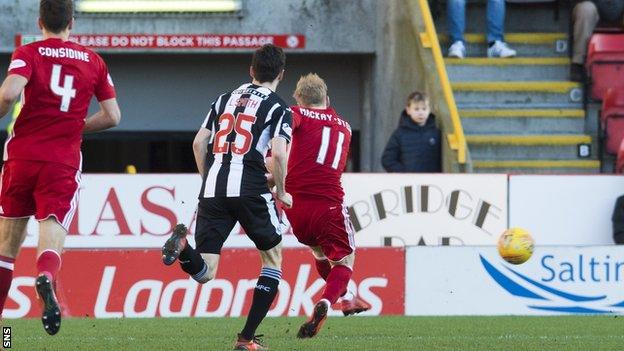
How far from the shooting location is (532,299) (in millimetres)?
12984

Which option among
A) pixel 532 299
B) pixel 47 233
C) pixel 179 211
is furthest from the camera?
pixel 179 211

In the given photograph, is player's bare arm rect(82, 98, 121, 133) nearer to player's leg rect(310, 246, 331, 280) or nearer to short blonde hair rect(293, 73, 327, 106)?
short blonde hair rect(293, 73, 327, 106)

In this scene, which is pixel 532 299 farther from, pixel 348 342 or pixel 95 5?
pixel 95 5

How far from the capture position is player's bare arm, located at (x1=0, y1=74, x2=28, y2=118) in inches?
299

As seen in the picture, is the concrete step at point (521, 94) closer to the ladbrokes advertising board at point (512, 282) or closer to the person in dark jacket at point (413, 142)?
the person in dark jacket at point (413, 142)

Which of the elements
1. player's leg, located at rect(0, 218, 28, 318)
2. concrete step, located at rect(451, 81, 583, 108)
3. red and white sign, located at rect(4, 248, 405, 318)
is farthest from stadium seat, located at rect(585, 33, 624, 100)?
player's leg, located at rect(0, 218, 28, 318)

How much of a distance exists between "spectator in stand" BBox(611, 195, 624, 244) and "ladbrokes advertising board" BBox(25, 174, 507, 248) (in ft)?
3.76

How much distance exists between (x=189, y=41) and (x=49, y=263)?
39.6 feet

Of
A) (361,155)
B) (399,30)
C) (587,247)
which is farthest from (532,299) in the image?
(361,155)

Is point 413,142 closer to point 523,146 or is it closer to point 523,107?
point 523,146

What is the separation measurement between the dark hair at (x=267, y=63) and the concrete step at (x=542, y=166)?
343 inches

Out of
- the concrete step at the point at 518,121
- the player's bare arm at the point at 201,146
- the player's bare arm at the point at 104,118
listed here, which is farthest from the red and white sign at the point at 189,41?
the player's bare arm at the point at 104,118

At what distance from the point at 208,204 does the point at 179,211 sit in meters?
6.75

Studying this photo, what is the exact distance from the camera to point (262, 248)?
8.62m
